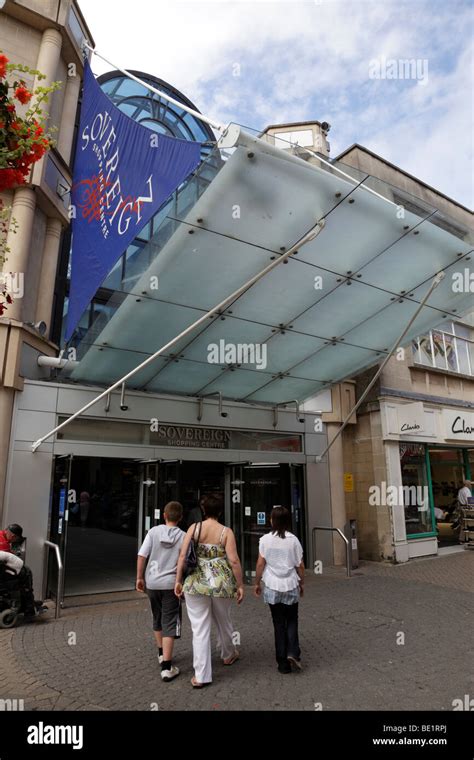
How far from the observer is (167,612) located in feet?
16.4

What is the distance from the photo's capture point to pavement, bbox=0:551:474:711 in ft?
14.5

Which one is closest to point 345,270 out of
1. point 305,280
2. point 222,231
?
point 305,280

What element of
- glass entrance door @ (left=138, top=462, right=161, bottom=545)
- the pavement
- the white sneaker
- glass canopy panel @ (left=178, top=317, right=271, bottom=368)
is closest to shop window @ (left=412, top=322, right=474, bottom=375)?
glass canopy panel @ (left=178, top=317, right=271, bottom=368)

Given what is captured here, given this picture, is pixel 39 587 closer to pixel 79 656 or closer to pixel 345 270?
pixel 79 656

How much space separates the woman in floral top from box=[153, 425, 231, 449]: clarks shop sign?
5037 mm

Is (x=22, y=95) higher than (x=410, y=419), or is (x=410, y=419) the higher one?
(x=22, y=95)

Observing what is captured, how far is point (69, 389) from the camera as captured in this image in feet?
29.5

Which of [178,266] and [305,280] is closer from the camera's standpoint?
[178,266]

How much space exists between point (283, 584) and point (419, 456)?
1045 centimetres

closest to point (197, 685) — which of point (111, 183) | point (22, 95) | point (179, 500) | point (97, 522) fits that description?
point (22, 95)

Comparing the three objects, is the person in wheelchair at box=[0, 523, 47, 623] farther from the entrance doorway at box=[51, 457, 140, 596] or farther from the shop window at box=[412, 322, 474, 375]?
the shop window at box=[412, 322, 474, 375]

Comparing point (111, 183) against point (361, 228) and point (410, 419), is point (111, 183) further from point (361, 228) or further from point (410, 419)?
point (410, 419)

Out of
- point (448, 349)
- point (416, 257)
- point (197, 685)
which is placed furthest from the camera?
point (448, 349)
